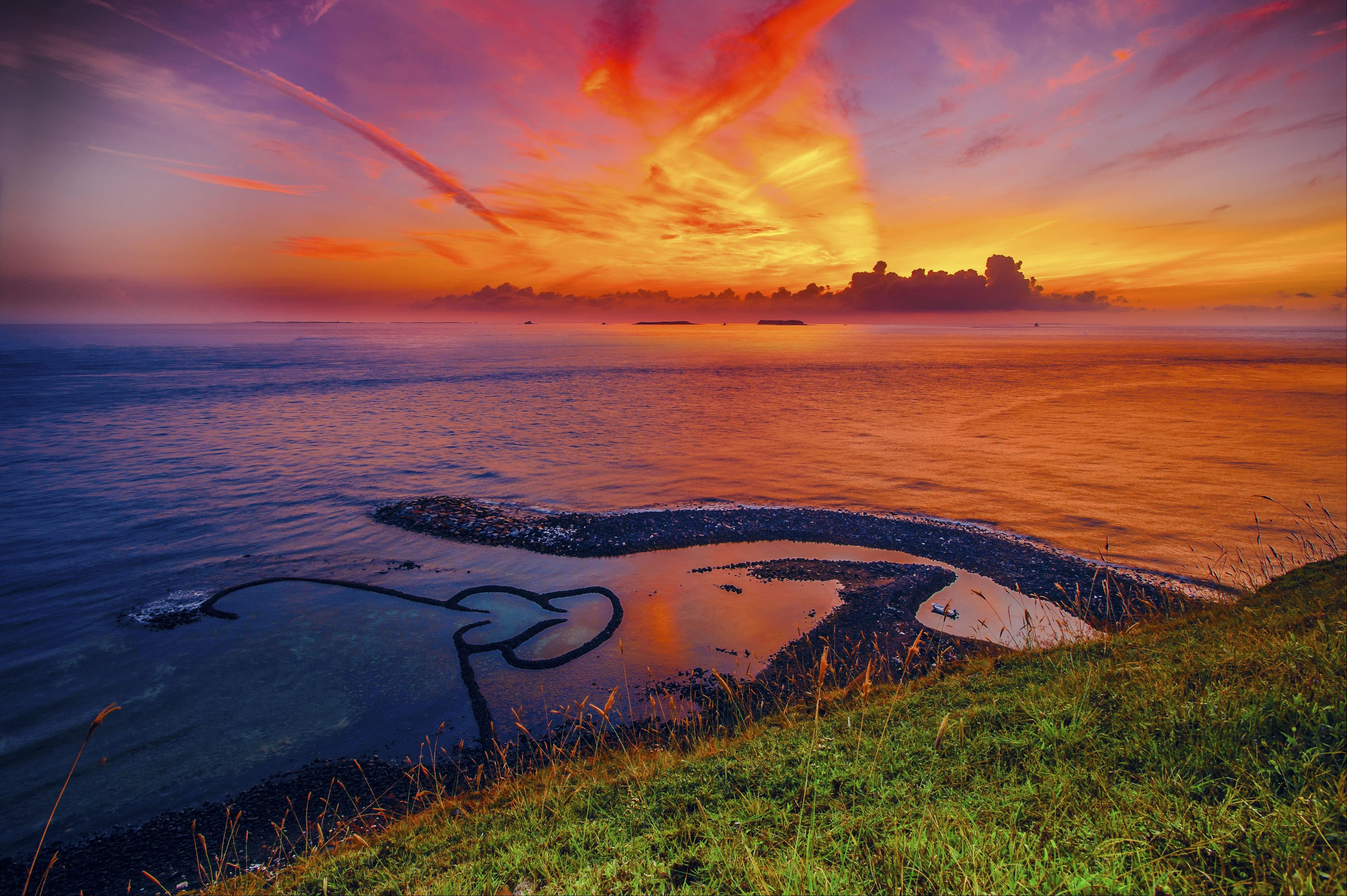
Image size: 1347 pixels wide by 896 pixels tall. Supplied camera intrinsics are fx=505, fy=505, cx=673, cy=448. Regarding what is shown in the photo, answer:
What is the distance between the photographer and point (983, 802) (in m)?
4.29

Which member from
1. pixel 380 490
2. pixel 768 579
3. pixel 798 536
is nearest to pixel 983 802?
pixel 768 579

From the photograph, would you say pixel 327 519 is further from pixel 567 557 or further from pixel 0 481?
pixel 0 481

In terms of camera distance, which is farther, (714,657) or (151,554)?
(151,554)

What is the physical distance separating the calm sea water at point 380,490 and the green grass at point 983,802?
6022mm

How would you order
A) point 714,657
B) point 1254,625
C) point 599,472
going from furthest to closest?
point 599,472 → point 714,657 → point 1254,625

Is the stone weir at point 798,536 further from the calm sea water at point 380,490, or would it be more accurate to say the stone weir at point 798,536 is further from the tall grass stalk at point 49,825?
the tall grass stalk at point 49,825

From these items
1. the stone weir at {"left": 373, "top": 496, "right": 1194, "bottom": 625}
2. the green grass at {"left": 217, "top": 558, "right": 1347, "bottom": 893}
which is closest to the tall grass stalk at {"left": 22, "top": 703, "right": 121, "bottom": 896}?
the green grass at {"left": 217, "top": 558, "right": 1347, "bottom": 893}

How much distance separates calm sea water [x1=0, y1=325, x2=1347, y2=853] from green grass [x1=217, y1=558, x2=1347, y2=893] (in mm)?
6022

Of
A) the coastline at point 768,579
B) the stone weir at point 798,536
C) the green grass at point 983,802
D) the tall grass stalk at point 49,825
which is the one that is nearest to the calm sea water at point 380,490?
the tall grass stalk at point 49,825

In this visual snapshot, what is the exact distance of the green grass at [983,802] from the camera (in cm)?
338

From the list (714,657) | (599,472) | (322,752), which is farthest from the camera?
(599,472)

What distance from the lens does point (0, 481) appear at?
25781 mm

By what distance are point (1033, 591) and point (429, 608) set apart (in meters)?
17.2

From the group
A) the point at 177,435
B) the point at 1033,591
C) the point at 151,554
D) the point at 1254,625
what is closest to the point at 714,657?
the point at 1254,625
